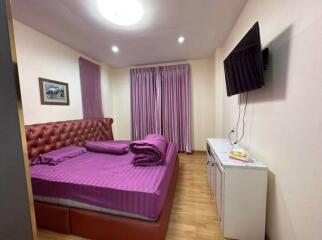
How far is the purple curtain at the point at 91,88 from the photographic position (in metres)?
3.45

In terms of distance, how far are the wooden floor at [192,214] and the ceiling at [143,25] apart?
254 centimetres

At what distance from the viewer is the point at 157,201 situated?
131 centimetres

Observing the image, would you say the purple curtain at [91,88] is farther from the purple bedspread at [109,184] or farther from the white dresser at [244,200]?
the white dresser at [244,200]

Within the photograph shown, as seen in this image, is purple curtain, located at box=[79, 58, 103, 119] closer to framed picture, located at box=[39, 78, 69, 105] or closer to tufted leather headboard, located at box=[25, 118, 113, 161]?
tufted leather headboard, located at box=[25, 118, 113, 161]

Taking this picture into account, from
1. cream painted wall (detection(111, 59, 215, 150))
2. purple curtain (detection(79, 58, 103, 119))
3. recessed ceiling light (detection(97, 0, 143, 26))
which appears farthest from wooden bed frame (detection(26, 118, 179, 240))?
cream painted wall (detection(111, 59, 215, 150))

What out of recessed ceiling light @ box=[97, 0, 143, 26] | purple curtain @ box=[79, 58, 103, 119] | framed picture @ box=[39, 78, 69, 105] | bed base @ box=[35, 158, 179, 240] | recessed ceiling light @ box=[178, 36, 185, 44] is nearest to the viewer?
bed base @ box=[35, 158, 179, 240]

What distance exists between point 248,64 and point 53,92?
9.99 feet

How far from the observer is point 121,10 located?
188cm

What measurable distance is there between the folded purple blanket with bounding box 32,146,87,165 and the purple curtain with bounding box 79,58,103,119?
4.04 ft

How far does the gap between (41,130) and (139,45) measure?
2296mm

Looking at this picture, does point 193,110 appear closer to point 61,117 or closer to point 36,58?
point 61,117

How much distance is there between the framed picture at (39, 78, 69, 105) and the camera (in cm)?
254

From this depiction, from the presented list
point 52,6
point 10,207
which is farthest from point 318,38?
point 52,6

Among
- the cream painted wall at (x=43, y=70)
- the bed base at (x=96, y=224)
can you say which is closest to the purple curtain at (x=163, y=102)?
the cream painted wall at (x=43, y=70)
